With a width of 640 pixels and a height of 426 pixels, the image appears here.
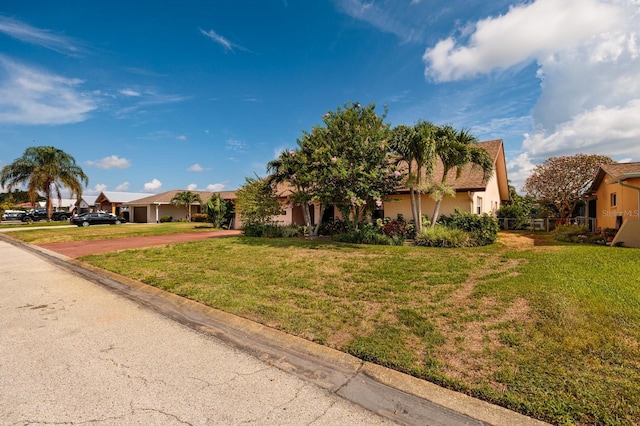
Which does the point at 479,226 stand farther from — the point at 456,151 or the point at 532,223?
the point at 532,223

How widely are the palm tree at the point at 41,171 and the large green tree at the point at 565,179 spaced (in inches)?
1899

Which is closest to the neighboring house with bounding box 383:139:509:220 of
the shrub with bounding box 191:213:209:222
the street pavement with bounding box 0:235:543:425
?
the street pavement with bounding box 0:235:543:425

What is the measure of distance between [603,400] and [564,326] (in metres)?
1.58

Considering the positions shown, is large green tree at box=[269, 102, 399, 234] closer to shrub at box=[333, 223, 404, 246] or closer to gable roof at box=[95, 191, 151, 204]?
shrub at box=[333, 223, 404, 246]

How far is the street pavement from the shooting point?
274 centimetres

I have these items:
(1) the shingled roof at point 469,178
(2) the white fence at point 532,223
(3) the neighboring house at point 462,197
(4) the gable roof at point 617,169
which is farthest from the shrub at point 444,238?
(2) the white fence at point 532,223

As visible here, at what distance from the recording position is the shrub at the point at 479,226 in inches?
481

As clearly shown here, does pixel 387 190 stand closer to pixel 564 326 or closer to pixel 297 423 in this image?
pixel 564 326

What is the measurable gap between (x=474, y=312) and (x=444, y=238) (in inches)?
287

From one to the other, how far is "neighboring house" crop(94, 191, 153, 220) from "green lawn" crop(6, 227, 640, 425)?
4224 cm

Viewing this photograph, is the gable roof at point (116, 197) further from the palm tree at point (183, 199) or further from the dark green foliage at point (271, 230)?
the dark green foliage at point (271, 230)

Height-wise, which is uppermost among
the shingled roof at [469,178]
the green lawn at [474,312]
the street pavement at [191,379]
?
the shingled roof at [469,178]

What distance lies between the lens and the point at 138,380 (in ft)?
10.8

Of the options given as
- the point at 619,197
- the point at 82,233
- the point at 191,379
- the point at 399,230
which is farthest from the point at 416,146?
the point at 82,233
